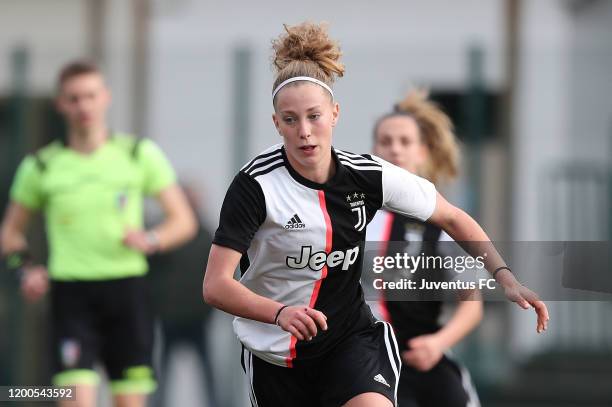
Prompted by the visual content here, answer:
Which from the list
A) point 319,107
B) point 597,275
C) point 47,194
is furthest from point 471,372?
point 319,107

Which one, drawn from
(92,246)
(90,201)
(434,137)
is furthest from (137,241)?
(434,137)

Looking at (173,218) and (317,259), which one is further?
(173,218)

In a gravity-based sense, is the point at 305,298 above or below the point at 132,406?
above

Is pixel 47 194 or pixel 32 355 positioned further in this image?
pixel 32 355

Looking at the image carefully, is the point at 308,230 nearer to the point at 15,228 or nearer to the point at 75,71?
the point at 75,71

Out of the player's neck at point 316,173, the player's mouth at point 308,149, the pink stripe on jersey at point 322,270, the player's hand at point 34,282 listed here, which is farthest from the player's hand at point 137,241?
the player's mouth at point 308,149

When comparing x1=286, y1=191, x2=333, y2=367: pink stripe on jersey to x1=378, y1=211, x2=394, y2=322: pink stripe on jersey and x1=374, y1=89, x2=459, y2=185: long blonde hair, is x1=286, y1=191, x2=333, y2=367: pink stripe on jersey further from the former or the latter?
x1=374, y1=89, x2=459, y2=185: long blonde hair

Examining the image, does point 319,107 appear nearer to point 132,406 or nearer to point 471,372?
point 132,406

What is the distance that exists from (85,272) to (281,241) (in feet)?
9.85

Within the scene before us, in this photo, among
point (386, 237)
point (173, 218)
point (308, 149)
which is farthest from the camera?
point (173, 218)

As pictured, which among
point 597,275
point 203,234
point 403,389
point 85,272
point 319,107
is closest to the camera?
point 319,107

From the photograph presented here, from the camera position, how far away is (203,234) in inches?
392

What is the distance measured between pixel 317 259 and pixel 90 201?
3.06 metres

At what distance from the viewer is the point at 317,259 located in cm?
474
